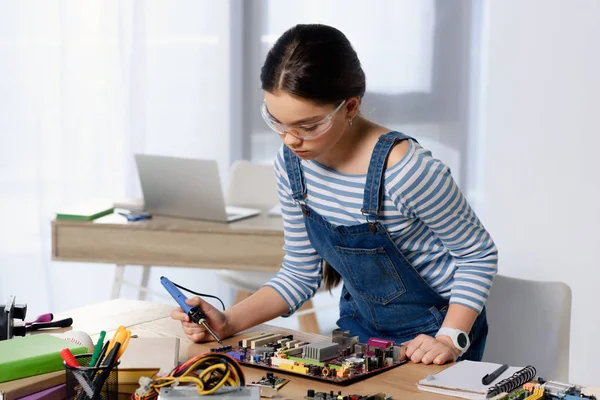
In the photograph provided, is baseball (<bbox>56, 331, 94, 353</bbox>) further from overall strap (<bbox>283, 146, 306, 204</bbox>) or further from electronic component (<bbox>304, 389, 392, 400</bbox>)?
overall strap (<bbox>283, 146, 306, 204</bbox>)

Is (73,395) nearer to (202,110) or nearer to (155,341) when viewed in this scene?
(155,341)

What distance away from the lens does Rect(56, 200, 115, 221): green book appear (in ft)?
8.60

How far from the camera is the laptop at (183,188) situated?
2.60 metres

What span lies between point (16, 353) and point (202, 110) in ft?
9.27

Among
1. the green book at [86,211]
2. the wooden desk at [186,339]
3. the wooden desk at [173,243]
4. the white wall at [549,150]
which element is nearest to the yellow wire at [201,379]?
the wooden desk at [186,339]

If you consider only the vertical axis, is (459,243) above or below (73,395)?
above

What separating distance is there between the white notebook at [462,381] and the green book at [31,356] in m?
0.49

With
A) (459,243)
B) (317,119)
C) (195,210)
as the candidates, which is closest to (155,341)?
(317,119)

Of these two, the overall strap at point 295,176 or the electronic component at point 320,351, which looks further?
the overall strap at point 295,176

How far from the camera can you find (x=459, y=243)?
1488 millimetres

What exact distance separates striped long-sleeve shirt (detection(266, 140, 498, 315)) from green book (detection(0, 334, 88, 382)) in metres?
0.49

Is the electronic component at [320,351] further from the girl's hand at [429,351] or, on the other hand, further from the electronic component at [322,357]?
the girl's hand at [429,351]

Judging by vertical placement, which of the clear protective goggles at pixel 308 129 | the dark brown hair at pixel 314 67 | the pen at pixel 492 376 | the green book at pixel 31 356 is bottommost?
the pen at pixel 492 376

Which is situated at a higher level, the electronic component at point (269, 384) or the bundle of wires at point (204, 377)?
the bundle of wires at point (204, 377)
